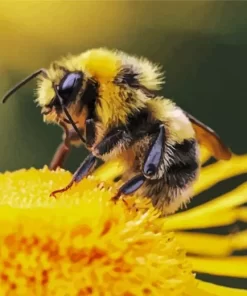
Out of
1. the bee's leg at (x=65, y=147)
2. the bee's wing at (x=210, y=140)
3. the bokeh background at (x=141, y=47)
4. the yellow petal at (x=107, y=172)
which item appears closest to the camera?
the bee's leg at (x=65, y=147)

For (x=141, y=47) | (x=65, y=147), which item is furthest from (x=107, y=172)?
(x=141, y=47)

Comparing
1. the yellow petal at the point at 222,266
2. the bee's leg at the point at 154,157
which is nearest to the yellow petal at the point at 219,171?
the yellow petal at the point at 222,266

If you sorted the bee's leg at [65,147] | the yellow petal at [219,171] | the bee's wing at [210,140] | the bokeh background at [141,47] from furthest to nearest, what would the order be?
the bokeh background at [141,47]
the yellow petal at [219,171]
the bee's wing at [210,140]
the bee's leg at [65,147]

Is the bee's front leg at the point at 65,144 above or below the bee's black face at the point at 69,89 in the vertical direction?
below

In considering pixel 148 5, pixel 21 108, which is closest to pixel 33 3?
pixel 148 5

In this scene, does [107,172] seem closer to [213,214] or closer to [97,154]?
[213,214]

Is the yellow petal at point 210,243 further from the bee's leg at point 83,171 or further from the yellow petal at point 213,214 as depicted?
the bee's leg at point 83,171
